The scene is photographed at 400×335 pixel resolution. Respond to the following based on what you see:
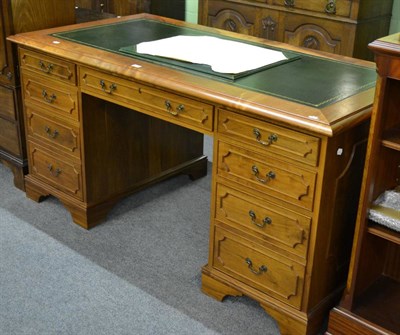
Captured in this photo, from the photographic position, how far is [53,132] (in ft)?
8.20

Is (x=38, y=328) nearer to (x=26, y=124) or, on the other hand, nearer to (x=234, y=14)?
(x=26, y=124)

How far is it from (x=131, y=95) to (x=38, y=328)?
32.3 inches

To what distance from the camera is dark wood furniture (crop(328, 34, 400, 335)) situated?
61.5 inches

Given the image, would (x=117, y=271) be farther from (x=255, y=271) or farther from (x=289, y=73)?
(x=289, y=73)

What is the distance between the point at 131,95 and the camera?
210 cm

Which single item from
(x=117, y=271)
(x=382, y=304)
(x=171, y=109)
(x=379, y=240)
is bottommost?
(x=117, y=271)

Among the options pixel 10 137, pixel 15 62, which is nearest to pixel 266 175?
pixel 15 62

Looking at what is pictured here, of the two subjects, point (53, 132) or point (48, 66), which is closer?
point (48, 66)

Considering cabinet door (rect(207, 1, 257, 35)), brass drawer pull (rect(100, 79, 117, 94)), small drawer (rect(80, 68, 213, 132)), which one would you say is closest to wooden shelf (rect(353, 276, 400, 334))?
small drawer (rect(80, 68, 213, 132))

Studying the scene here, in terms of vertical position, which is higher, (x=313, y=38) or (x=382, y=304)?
(x=313, y=38)

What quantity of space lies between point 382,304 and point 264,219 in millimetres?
444

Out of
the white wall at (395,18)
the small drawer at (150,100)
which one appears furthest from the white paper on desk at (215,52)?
the white wall at (395,18)

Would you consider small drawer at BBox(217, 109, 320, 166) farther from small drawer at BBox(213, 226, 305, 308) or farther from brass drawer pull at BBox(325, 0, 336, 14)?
brass drawer pull at BBox(325, 0, 336, 14)

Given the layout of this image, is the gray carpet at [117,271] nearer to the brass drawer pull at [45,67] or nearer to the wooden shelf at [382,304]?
the wooden shelf at [382,304]
